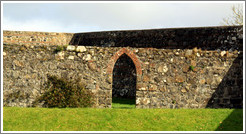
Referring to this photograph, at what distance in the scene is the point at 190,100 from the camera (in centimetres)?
1026

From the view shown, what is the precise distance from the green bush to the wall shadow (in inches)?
172

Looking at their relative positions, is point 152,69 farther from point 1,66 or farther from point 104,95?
point 1,66

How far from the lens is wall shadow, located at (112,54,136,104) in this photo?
14156mm

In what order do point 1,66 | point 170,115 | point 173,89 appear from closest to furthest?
1. point 170,115
2. point 1,66
3. point 173,89

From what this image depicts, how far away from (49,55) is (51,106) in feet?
6.30

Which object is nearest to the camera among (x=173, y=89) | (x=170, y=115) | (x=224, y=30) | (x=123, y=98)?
(x=170, y=115)

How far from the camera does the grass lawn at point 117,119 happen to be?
25.3 feet

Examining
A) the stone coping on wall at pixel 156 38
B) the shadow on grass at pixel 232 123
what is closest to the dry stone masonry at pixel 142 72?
the shadow on grass at pixel 232 123

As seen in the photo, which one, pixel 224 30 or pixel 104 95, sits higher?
pixel 224 30

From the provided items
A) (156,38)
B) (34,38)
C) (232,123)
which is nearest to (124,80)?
(156,38)

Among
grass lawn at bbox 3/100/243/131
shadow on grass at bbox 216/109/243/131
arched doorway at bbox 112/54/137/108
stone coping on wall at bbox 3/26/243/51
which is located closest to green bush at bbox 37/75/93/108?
grass lawn at bbox 3/100/243/131

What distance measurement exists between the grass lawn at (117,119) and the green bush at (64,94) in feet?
1.43

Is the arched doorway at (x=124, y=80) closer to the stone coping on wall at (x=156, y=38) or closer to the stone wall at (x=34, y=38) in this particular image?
the stone coping on wall at (x=156, y=38)

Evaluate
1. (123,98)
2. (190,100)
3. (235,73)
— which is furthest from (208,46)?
(123,98)
